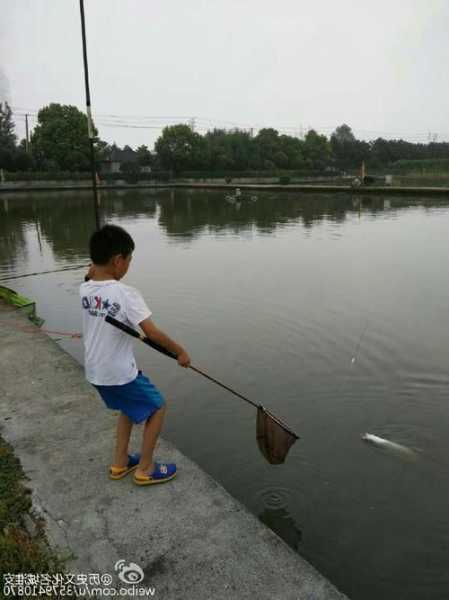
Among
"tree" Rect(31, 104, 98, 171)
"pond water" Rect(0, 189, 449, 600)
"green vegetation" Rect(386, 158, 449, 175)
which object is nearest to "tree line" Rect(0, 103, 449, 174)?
"tree" Rect(31, 104, 98, 171)

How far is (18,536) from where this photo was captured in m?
2.41

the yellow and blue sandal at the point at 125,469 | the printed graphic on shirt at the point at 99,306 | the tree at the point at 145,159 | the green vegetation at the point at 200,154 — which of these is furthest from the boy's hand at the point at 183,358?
the tree at the point at 145,159

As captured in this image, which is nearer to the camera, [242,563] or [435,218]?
[242,563]

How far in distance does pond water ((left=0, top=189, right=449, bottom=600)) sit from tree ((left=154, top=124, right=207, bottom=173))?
58.5 meters

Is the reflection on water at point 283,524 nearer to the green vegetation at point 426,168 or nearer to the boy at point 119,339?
the boy at point 119,339

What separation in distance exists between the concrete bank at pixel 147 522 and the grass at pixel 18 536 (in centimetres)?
6

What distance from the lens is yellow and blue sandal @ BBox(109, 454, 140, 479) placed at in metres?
2.97

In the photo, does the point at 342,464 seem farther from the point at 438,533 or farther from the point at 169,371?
the point at 169,371

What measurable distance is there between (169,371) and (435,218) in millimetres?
17443

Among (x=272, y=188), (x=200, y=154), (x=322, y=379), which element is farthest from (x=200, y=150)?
(x=322, y=379)

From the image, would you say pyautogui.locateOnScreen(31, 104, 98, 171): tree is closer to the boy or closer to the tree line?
the tree line

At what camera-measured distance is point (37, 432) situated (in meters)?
3.52

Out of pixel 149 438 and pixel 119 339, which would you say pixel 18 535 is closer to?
pixel 149 438

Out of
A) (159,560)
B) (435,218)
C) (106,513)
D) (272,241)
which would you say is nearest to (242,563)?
(159,560)
